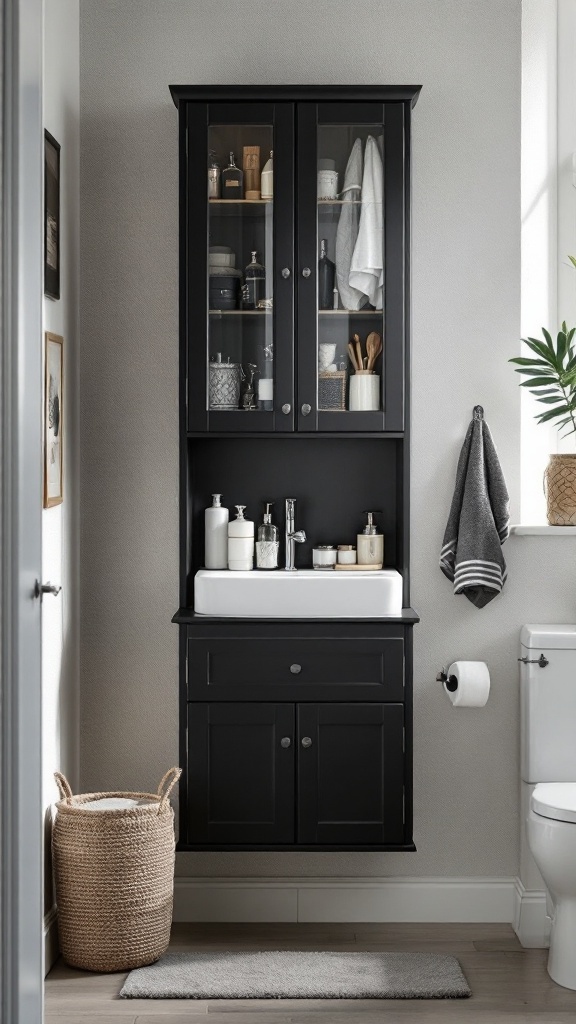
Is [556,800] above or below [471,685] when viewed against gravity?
below

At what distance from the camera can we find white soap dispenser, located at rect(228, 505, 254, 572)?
3.01 meters

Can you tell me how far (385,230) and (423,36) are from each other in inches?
26.4

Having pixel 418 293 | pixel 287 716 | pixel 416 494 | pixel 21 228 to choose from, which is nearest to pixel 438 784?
pixel 287 716

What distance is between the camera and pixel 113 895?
8.72ft

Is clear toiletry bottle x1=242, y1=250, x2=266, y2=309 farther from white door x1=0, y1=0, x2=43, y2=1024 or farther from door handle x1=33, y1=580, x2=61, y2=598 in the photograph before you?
door handle x1=33, y1=580, x2=61, y2=598

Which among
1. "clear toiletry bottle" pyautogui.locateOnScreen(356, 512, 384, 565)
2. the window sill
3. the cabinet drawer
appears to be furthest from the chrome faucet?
the window sill

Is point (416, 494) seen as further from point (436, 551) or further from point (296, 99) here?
point (296, 99)

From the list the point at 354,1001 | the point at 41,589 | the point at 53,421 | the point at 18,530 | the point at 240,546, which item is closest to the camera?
the point at 18,530

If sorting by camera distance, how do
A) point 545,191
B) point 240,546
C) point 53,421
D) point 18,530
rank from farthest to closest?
point 545,191 < point 240,546 < point 53,421 < point 18,530

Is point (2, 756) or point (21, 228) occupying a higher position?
point (21, 228)

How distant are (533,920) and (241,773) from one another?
0.94m

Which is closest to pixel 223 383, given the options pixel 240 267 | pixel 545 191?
pixel 240 267

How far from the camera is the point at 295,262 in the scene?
2.89 metres

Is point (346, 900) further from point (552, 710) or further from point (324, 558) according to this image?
point (324, 558)
